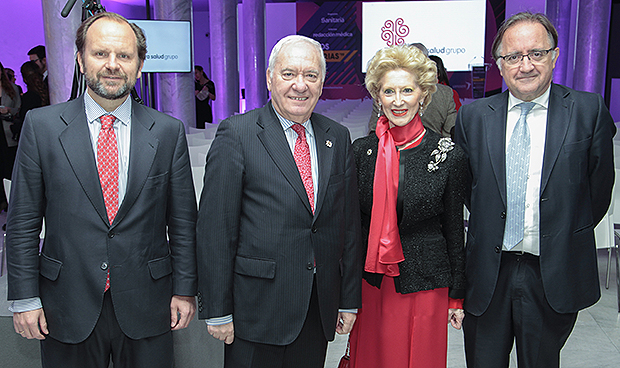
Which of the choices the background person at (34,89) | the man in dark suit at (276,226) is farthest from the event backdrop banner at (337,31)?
the man in dark suit at (276,226)

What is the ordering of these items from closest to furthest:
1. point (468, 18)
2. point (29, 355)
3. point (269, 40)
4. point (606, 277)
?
1. point (29, 355)
2. point (606, 277)
3. point (468, 18)
4. point (269, 40)

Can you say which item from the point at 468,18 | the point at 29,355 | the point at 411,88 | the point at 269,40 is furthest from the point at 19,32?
the point at 411,88

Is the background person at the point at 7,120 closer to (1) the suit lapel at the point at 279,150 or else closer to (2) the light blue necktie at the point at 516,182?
(1) the suit lapel at the point at 279,150

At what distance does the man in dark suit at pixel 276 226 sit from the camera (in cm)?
175

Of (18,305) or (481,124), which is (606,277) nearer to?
(481,124)

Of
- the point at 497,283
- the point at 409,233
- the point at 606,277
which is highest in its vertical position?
the point at 409,233

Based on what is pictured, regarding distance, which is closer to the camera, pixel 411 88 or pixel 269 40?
pixel 411 88

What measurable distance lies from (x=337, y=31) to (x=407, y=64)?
1857 cm

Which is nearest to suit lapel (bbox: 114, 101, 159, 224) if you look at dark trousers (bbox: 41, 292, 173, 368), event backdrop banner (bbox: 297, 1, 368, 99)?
dark trousers (bbox: 41, 292, 173, 368)

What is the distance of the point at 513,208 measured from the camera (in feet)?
6.62

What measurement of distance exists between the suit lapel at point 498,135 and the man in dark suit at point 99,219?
1.18 meters

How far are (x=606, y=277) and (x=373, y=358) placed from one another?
3364 mm

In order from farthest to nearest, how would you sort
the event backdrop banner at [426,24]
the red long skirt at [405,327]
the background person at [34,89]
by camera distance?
the event backdrop banner at [426,24] < the background person at [34,89] < the red long skirt at [405,327]

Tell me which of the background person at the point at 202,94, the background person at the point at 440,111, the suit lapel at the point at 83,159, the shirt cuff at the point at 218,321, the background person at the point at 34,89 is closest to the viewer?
the suit lapel at the point at 83,159
